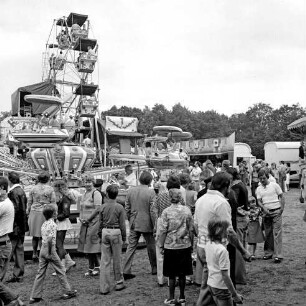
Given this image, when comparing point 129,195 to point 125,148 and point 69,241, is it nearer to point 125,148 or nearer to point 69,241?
point 69,241

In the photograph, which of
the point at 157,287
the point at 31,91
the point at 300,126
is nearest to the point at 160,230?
the point at 157,287

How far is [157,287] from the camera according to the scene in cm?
554

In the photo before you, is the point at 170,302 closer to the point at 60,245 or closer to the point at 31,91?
the point at 60,245

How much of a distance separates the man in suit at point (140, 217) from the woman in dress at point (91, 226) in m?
0.52

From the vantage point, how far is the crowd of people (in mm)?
3896

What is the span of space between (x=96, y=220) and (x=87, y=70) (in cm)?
2550

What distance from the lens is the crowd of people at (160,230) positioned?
3896 millimetres

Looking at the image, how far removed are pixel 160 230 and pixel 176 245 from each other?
27 centimetres

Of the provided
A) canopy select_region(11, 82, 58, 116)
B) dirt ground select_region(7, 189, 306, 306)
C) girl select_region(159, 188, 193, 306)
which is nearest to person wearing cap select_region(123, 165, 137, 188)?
dirt ground select_region(7, 189, 306, 306)

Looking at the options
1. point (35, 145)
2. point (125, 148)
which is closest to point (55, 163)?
point (35, 145)

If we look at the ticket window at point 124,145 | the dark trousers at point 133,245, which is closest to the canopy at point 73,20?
the ticket window at point 124,145

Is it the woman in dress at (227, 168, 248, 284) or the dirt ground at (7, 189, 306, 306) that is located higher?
the woman in dress at (227, 168, 248, 284)

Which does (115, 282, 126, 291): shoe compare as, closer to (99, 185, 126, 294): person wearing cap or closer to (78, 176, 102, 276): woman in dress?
(99, 185, 126, 294): person wearing cap

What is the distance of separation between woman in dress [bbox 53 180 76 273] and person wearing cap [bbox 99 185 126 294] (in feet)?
3.02
